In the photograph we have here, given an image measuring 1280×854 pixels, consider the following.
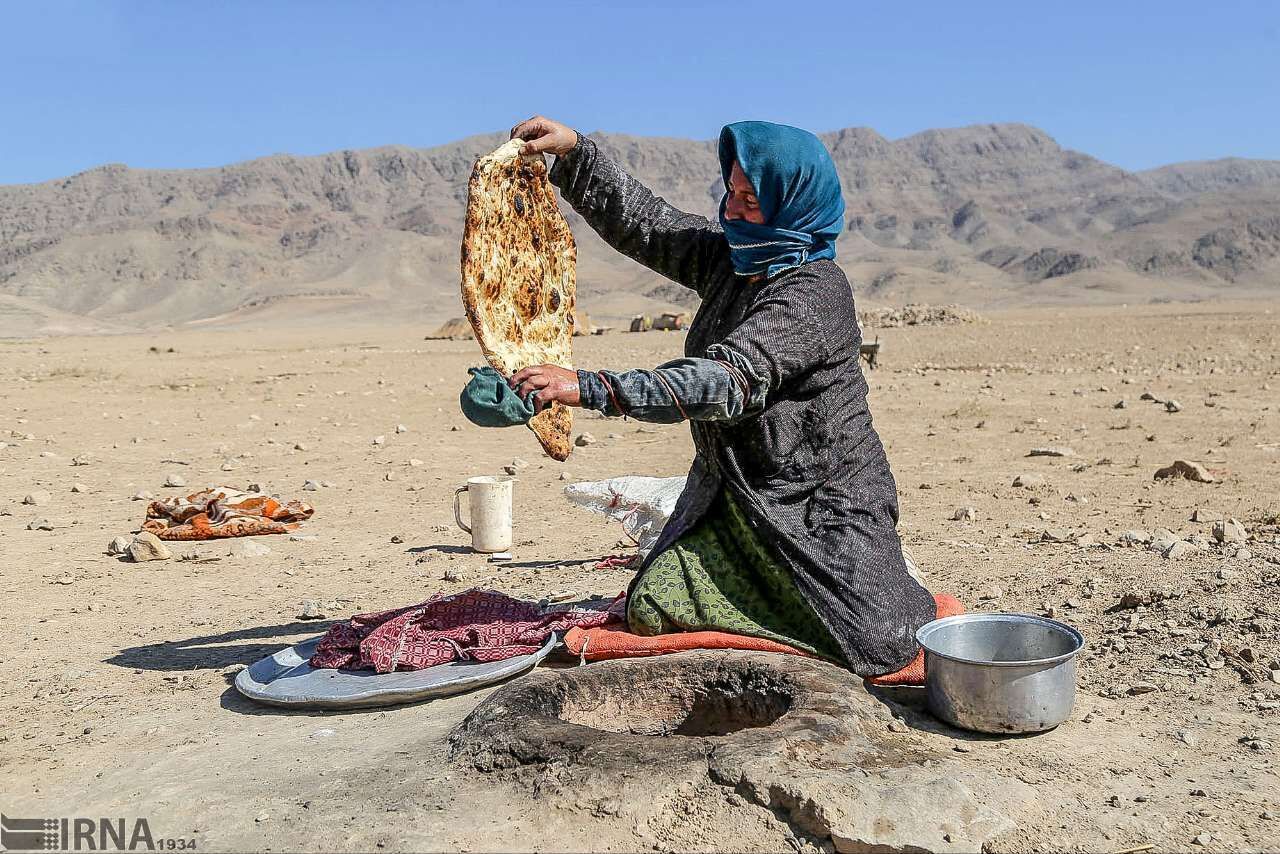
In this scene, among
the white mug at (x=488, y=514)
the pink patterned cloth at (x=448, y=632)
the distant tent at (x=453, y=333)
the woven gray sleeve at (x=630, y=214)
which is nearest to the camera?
the pink patterned cloth at (x=448, y=632)

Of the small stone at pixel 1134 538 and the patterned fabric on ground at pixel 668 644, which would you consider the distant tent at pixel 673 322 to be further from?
the patterned fabric on ground at pixel 668 644

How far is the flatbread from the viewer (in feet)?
11.8

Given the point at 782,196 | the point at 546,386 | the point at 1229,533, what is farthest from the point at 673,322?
the point at 546,386

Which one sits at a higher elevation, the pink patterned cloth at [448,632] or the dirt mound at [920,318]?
the dirt mound at [920,318]

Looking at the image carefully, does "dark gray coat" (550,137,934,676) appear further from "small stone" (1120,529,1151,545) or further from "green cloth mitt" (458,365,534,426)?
"small stone" (1120,529,1151,545)

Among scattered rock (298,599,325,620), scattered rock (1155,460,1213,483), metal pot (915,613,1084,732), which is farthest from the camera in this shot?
scattered rock (1155,460,1213,483)

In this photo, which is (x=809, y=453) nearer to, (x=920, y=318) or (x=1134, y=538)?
(x=1134, y=538)

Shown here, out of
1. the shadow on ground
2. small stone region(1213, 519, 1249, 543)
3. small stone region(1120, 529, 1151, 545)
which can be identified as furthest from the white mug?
small stone region(1213, 519, 1249, 543)

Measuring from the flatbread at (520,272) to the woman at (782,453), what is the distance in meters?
0.18

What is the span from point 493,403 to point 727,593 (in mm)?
1066

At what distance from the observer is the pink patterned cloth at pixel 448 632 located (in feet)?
12.3

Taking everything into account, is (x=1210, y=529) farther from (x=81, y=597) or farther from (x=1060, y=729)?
(x=81, y=597)

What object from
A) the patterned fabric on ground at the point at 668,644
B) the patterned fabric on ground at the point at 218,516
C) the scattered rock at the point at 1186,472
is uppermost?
the scattered rock at the point at 1186,472

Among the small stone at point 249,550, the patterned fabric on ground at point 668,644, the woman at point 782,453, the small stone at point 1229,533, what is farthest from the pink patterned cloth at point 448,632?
the small stone at point 1229,533
